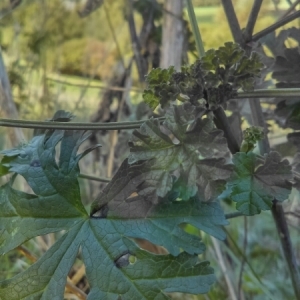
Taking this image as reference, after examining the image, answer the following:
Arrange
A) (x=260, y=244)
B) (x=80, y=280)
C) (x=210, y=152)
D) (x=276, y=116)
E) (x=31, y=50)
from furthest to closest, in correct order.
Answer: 1. (x=31, y=50)
2. (x=260, y=244)
3. (x=80, y=280)
4. (x=276, y=116)
5. (x=210, y=152)

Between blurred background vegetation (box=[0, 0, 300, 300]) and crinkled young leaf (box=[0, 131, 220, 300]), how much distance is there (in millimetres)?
158

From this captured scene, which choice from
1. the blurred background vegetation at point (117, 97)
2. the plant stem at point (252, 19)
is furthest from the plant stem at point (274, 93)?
the blurred background vegetation at point (117, 97)

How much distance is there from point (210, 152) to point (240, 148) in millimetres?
59

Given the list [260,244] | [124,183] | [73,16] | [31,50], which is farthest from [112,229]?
[73,16]

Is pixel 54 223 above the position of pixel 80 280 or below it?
above

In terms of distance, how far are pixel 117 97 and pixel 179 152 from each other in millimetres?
665

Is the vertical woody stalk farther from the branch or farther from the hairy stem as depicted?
the branch

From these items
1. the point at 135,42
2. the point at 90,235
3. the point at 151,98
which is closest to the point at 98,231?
the point at 90,235

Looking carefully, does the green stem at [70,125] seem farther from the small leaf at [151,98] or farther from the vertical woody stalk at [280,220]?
the vertical woody stalk at [280,220]

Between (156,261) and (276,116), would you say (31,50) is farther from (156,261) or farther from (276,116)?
(156,261)

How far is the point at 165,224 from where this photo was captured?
1.12ft

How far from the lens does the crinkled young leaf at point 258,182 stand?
324 mm

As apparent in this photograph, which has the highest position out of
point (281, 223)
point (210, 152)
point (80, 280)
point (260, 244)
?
point (210, 152)

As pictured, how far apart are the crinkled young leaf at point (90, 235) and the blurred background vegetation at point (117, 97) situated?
0.16 metres
